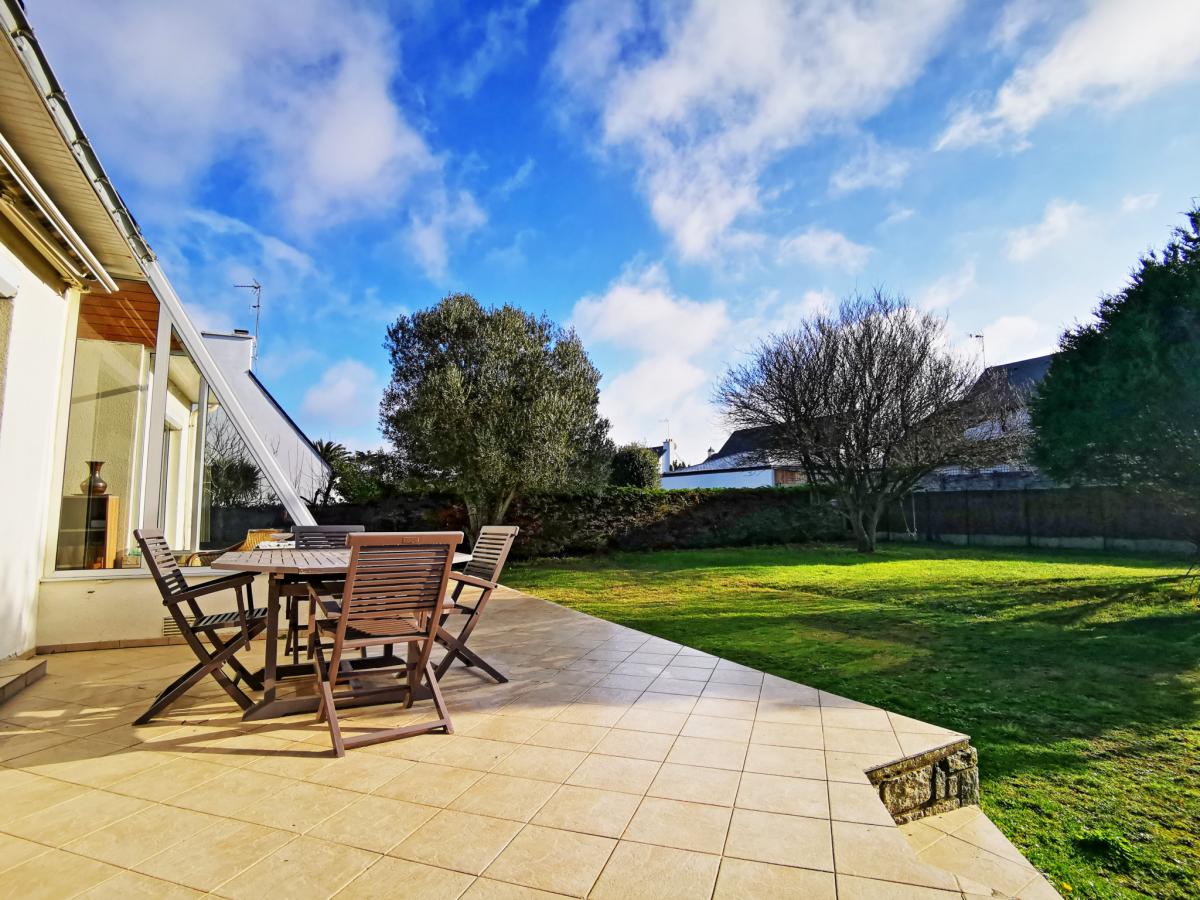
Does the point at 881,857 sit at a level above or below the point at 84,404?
below

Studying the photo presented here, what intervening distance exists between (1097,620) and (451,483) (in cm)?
1028

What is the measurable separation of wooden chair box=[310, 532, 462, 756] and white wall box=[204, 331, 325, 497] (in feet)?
33.5

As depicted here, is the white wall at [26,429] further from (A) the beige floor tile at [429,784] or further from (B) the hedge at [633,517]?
(B) the hedge at [633,517]

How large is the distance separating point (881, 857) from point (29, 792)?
10.4ft

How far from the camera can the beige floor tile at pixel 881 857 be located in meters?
1.70

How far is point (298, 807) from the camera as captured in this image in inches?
85.7

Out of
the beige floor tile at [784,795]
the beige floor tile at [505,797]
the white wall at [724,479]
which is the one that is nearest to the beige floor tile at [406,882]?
the beige floor tile at [505,797]

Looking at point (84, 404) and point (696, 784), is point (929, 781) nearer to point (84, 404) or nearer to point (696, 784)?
point (696, 784)

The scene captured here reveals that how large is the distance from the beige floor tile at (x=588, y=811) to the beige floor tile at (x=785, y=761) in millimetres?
628

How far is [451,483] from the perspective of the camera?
12.0 m

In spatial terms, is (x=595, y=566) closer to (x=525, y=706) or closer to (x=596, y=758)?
(x=525, y=706)

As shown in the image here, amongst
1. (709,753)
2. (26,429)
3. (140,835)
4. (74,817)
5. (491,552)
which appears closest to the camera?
(140,835)

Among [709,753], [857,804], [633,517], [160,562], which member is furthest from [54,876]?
[633,517]

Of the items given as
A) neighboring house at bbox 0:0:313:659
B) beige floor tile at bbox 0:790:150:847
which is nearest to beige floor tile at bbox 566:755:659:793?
beige floor tile at bbox 0:790:150:847
